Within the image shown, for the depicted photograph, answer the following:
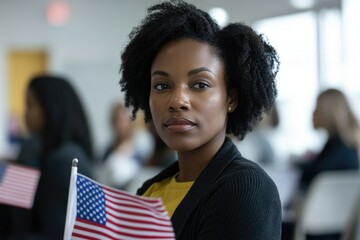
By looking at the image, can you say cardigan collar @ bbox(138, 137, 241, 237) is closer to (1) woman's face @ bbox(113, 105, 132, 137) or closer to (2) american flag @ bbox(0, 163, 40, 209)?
(2) american flag @ bbox(0, 163, 40, 209)

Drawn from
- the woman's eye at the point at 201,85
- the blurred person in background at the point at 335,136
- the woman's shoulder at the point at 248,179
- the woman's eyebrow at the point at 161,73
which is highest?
the woman's eyebrow at the point at 161,73

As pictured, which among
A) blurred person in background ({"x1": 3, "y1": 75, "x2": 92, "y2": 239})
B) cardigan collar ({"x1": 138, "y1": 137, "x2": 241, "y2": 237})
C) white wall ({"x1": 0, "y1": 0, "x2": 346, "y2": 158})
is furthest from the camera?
white wall ({"x1": 0, "y1": 0, "x2": 346, "y2": 158})

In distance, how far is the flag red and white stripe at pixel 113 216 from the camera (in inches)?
57.4

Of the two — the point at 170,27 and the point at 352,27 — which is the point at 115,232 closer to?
the point at 170,27

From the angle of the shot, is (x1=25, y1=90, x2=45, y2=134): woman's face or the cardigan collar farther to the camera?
(x1=25, y1=90, x2=45, y2=134): woman's face

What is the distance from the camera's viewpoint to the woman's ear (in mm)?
1634

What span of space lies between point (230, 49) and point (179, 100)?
19cm

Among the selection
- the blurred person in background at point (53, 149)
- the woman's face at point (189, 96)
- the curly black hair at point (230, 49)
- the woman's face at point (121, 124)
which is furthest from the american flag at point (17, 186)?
the woman's face at point (121, 124)

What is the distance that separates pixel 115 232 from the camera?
4.86ft

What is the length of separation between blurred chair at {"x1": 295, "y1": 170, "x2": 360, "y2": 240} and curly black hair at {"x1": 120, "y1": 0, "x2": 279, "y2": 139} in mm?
3343

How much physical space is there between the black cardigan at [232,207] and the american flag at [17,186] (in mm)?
1391

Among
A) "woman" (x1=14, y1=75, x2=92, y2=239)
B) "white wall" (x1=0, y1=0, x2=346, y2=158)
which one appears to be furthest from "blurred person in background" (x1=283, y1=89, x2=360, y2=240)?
"white wall" (x1=0, y1=0, x2=346, y2=158)

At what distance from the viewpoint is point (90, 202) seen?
150cm

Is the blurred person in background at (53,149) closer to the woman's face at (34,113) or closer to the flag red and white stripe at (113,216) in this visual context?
the woman's face at (34,113)
